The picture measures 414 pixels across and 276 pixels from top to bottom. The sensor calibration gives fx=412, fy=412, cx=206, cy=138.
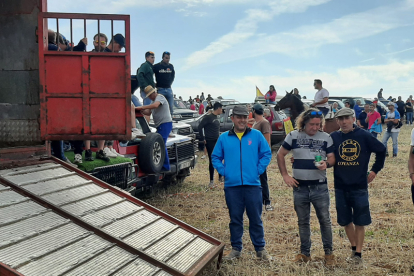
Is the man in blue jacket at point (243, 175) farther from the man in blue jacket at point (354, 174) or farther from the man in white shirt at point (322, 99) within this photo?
the man in white shirt at point (322, 99)

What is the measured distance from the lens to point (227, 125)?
16156mm

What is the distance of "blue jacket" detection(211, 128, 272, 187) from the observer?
→ 16.5 ft

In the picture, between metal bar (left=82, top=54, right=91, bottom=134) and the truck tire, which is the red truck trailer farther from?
the truck tire

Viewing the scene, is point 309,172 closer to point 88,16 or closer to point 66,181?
point 66,181

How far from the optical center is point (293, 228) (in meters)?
6.34

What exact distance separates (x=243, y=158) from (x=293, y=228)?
1.93 metres

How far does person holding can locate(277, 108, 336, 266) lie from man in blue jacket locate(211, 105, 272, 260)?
1.18ft

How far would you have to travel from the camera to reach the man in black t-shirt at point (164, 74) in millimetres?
10156

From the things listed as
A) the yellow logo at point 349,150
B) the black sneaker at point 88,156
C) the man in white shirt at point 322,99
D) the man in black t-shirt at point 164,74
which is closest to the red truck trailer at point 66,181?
the black sneaker at point 88,156

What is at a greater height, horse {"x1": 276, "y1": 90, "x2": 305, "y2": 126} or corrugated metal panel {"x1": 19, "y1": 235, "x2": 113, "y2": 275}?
horse {"x1": 276, "y1": 90, "x2": 305, "y2": 126}

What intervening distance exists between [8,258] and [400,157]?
1374cm

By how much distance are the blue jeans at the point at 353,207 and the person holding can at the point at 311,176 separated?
0.17 metres

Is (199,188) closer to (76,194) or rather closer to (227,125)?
(76,194)

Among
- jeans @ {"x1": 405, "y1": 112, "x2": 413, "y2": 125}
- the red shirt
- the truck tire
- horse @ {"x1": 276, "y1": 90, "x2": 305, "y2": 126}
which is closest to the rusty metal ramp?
the truck tire
